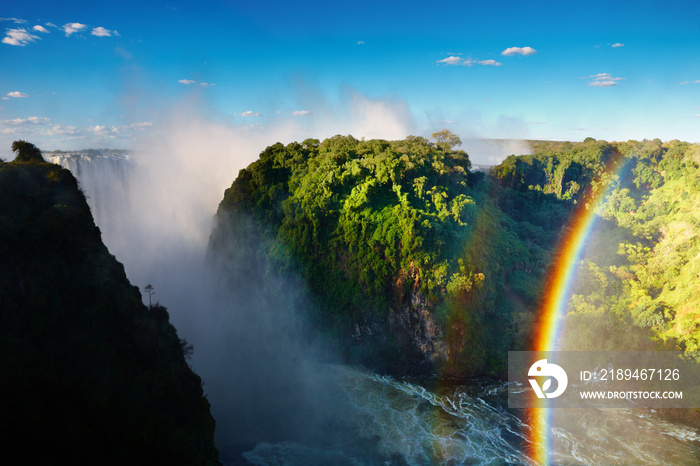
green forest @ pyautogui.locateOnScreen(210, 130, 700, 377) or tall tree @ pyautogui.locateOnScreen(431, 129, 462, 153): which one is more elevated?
tall tree @ pyautogui.locateOnScreen(431, 129, 462, 153)

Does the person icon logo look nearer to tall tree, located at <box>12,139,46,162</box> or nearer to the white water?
the white water

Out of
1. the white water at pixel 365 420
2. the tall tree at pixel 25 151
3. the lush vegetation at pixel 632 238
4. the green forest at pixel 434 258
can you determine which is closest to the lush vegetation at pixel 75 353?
the tall tree at pixel 25 151

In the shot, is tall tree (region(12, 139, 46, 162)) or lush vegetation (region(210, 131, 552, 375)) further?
lush vegetation (region(210, 131, 552, 375))

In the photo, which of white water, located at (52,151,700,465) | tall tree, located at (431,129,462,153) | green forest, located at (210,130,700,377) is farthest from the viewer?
tall tree, located at (431,129,462,153)

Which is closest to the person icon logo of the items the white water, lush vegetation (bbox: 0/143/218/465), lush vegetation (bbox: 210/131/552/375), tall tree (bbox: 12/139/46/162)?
the white water

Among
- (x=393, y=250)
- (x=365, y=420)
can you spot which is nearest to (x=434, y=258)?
(x=393, y=250)

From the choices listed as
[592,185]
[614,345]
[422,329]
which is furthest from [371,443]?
[592,185]

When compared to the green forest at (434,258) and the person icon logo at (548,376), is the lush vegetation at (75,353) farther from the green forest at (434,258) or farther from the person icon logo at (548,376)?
the person icon logo at (548,376)
